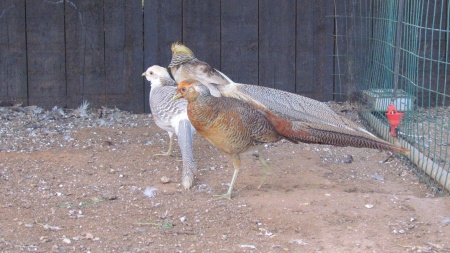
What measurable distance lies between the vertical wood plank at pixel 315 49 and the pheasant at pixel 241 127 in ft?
9.14

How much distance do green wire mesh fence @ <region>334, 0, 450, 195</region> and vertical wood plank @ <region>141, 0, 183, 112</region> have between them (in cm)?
178

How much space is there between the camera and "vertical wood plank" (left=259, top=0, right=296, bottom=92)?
7.97 meters

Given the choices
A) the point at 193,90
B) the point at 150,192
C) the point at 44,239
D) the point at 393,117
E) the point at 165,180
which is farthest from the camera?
the point at 393,117

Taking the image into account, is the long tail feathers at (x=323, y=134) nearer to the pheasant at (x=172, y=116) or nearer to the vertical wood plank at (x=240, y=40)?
the pheasant at (x=172, y=116)

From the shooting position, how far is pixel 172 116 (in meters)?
6.30

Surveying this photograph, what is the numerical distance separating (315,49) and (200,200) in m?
3.38

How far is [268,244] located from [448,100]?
4478mm

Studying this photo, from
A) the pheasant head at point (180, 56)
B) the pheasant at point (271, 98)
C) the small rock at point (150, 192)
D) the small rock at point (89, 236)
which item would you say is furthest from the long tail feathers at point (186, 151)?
the small rock at point (89, 236)

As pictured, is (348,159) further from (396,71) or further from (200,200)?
(200,200)

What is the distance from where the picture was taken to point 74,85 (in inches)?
314

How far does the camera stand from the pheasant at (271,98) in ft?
18.0

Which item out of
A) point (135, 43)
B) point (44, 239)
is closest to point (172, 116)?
point (135, 43)

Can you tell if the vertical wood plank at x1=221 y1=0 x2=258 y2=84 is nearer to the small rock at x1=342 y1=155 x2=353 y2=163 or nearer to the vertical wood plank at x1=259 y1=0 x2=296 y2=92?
the vertical wood plank at x1=259 y1=0 x2=296 y2=92

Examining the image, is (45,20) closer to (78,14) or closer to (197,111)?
(78,14)
